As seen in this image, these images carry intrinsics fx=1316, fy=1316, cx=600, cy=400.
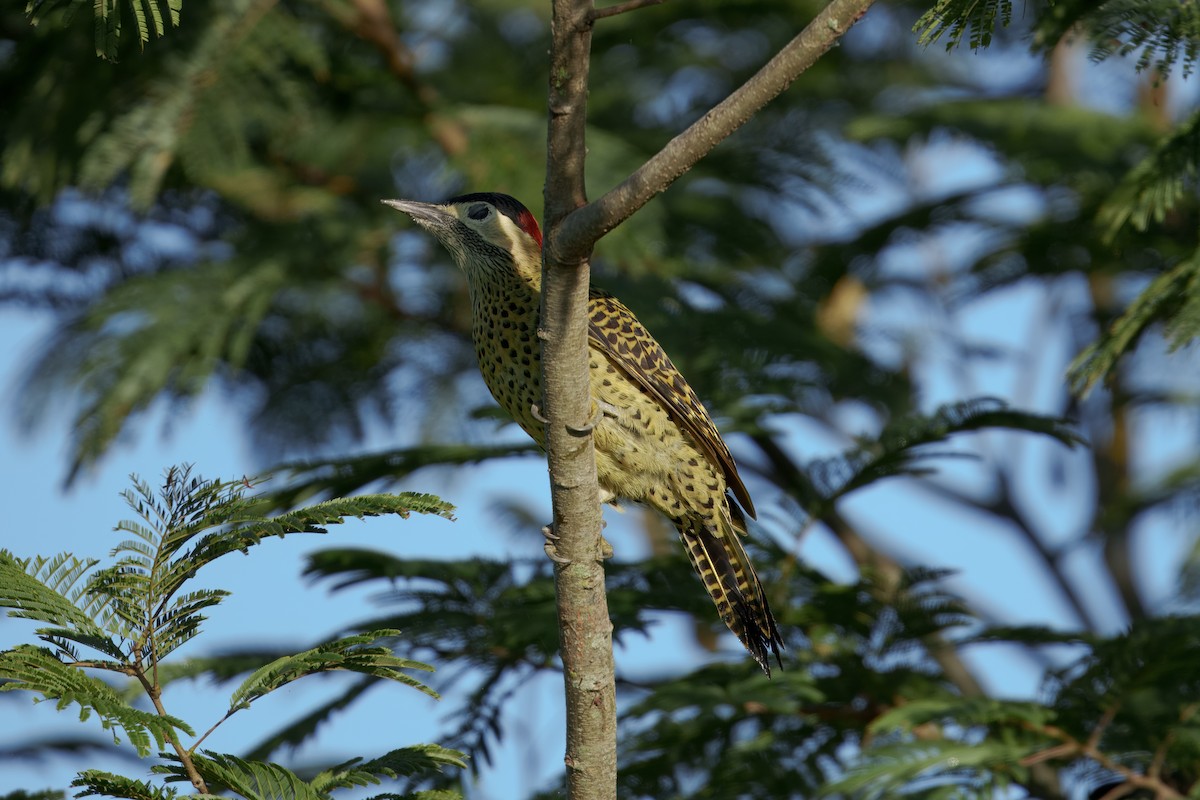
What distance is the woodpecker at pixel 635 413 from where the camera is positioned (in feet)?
14.4

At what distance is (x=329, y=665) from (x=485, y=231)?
2.43 m

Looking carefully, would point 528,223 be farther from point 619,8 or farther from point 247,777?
point 247,777

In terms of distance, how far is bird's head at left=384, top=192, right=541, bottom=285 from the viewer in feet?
15.4

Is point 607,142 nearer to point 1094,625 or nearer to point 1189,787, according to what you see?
point 1189,787

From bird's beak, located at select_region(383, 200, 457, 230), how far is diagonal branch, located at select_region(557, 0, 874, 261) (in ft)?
7.18

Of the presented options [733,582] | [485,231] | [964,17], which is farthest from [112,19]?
[733,582]

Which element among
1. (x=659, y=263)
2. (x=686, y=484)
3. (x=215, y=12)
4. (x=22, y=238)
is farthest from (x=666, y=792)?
(x=22, y=238)

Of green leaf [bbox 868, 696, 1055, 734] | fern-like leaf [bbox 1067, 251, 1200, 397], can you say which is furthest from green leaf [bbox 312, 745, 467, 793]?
fern-like leaf [bbox 1067, 251, 1200, 397]

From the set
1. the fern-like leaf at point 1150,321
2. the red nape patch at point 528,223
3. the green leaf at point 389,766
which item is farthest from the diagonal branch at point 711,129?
the red nape patch at point 528,223

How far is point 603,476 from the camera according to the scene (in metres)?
4.54

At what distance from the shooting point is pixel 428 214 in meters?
4.95

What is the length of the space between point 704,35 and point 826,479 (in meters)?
4.04

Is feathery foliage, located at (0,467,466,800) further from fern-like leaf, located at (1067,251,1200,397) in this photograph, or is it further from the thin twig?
fern-like leaf, located at (1067,251,1200,397)

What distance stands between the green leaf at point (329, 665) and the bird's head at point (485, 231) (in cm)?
222
